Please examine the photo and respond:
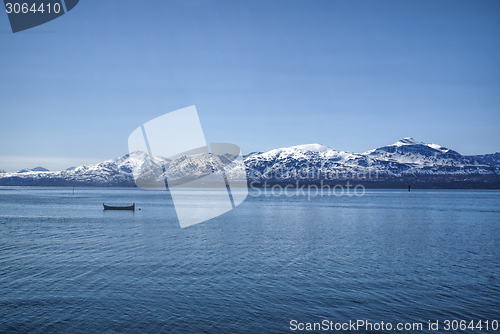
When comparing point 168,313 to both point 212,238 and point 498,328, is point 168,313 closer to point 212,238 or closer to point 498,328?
point 498,328

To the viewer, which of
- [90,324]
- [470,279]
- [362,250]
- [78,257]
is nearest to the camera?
[90,324]

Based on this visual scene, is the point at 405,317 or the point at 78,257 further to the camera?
the point at 78,257

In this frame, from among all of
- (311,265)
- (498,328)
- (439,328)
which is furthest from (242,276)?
(498,328)

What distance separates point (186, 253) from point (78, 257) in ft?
30.6

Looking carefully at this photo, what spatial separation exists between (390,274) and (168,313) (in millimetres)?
16471

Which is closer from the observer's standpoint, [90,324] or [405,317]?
[90,324]

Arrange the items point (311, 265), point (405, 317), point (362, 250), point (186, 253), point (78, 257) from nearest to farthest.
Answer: point (405, 317) < point (311, 265) < point (78, 257) < point (186, 253) < point (362, 250)

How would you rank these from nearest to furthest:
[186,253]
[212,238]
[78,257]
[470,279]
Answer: [470,279]
[78,257]
[186,253]
[212,238]

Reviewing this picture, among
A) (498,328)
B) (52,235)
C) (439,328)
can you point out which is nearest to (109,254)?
(52,235)

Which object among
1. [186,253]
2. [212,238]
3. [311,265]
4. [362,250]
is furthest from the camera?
[212,238]

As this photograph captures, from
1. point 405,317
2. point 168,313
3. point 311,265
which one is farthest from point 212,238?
point 405,317

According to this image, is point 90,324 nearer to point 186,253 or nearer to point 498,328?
point 186,253

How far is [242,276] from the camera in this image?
24.9m

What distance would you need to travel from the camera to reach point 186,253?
3275cm
